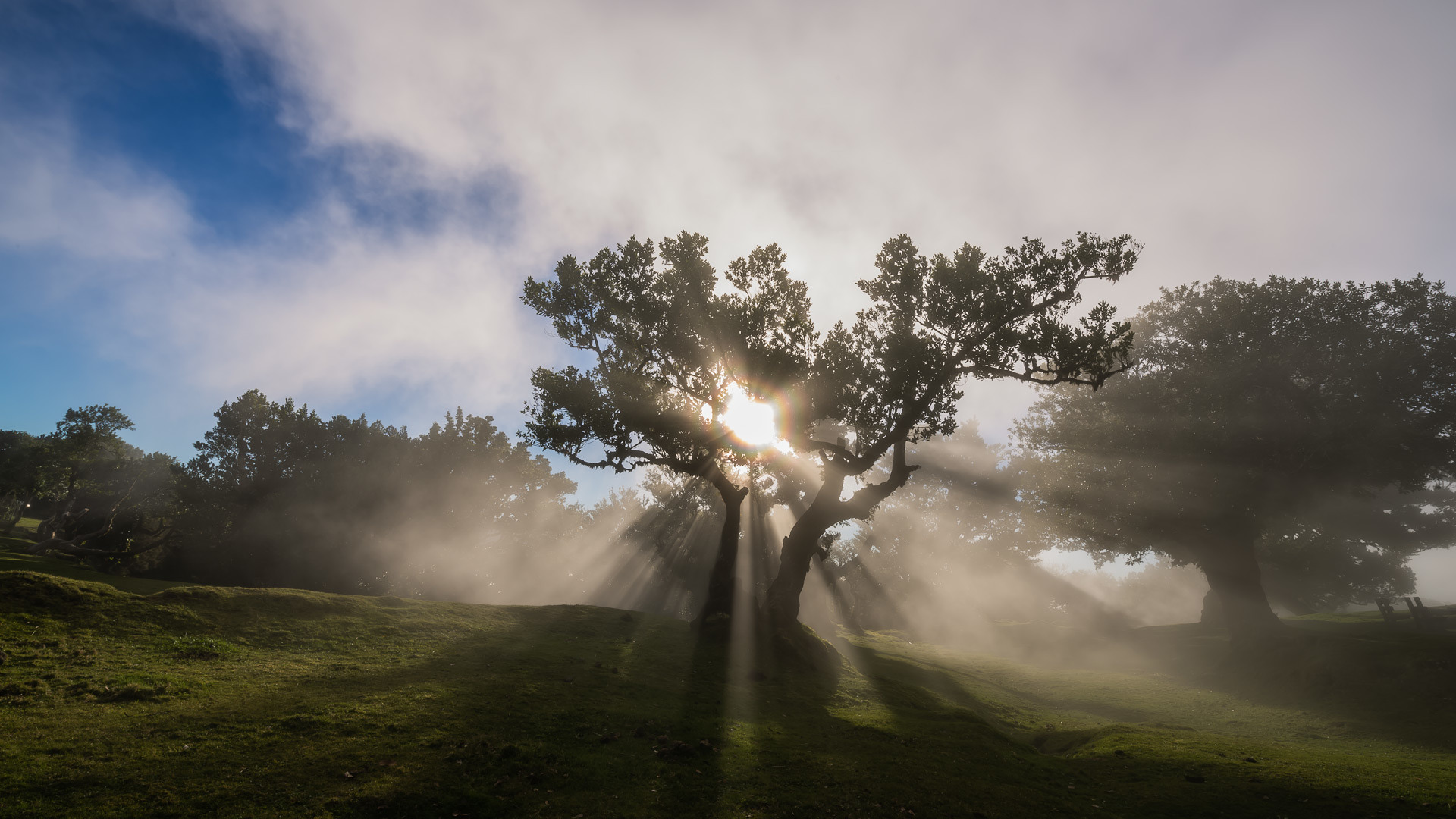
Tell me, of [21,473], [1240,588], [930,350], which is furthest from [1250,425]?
[21,473]

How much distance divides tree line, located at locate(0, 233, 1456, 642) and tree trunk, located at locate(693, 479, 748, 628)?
122 millimetres

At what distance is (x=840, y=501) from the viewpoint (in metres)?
27.5

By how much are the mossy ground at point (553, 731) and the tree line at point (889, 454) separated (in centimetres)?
816

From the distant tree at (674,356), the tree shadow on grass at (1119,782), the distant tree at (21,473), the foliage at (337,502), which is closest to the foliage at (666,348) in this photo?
the distant tree at (674,356)

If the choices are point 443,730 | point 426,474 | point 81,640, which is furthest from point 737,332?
point 426,474

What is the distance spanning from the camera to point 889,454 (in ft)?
227

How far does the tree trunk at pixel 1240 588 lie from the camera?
3512 centimetres

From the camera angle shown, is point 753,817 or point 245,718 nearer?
point 753,817

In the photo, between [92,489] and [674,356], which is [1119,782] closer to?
[674,356]

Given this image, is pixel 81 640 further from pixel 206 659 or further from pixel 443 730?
pixel 443 730

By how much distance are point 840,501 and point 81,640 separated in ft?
82.5

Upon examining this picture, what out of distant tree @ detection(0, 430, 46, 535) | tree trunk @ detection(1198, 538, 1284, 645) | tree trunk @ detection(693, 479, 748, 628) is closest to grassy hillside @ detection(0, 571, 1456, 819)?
tree trunk @ detection(693, 479, 748, 628)

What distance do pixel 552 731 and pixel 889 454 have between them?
61.5 meters

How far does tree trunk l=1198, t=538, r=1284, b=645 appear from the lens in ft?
115
